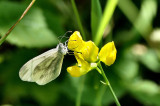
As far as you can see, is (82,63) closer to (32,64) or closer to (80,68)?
(80,68)

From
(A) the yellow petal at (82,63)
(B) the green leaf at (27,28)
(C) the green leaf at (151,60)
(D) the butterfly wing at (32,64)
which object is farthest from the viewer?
(C) the green leaf at (151,60)

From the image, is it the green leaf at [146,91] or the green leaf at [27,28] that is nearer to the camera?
the green leaf at [27,28]

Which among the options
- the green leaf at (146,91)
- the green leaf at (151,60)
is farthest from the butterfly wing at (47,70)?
the green leaf at (151,60)

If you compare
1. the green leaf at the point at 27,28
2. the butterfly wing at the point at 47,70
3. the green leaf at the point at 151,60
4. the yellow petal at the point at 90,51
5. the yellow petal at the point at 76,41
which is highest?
the green leaf at the point at 27,28

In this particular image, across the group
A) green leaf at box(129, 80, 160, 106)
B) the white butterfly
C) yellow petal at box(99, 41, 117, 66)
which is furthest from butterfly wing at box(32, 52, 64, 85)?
green leaf at box(129, 80, 160, 106)

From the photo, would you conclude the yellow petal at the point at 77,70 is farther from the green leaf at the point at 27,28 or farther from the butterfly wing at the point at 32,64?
the green leaf at the point at 27,28

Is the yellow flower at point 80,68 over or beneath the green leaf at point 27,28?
beneath
